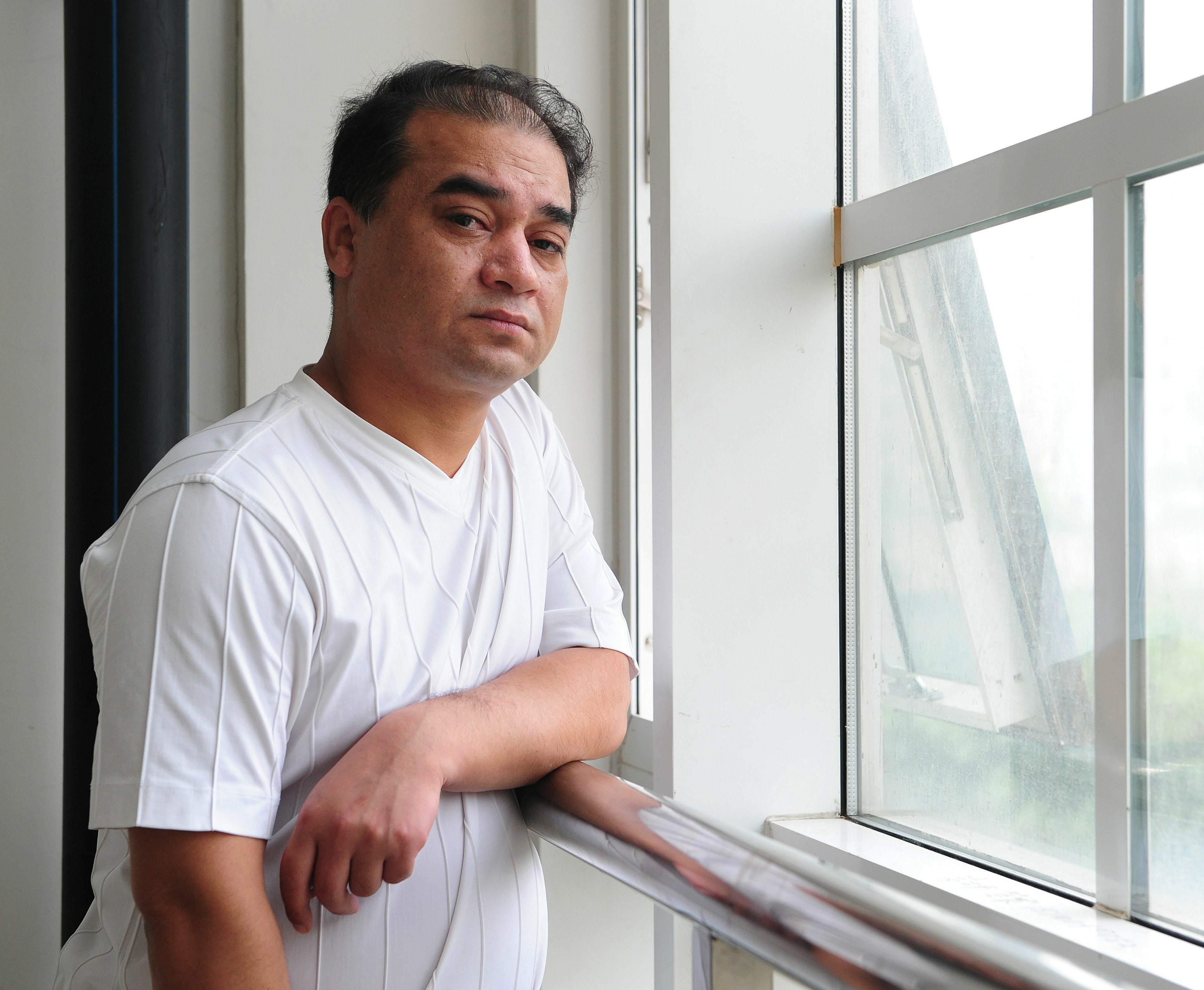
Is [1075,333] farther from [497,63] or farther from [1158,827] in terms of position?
[497,63]

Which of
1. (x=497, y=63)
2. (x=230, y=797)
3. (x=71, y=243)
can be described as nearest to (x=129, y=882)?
(x=230, y=797)

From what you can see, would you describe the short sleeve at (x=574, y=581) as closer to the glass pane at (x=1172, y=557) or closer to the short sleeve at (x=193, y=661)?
the short sleeve at (x=193, y=661)

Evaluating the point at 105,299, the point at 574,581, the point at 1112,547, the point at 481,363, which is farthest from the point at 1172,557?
the point at 105,299

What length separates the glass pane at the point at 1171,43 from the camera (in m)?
1.04

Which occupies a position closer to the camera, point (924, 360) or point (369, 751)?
point (369, 751)

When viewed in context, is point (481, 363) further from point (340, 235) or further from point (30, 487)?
point (30, 487)

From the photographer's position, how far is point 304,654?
889mm

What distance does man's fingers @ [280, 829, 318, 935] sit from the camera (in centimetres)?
79

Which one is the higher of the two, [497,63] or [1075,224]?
[497,63]

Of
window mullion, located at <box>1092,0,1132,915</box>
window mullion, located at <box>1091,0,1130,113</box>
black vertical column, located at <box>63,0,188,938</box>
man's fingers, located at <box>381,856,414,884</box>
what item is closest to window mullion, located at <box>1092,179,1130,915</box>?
window mullion, located at <box>1092,0,1132,915</box>

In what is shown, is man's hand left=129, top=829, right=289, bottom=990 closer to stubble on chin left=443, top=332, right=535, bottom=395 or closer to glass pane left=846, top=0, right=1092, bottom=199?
stubble on chin left=443, top=332, right=535, bottom=395

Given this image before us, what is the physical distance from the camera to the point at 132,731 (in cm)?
79

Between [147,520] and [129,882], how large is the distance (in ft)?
1.14

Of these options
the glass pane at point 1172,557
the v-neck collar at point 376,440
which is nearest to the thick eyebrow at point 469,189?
the v-neck collar at point 376,440
